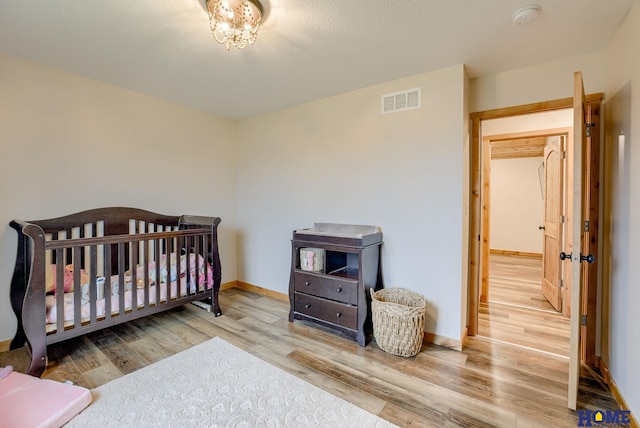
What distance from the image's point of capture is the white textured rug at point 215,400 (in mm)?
1560

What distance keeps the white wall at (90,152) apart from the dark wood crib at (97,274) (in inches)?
6.2

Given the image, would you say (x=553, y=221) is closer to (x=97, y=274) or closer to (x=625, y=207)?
(x=625, y=207)

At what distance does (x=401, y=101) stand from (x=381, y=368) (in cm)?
227

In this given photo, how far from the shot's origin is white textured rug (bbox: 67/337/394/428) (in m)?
1.56

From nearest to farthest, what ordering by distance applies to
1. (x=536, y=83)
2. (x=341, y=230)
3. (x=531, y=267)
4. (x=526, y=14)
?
(x=526, y=14), (x=536, y=83), (x=341, y=230), (x=531, y=267)

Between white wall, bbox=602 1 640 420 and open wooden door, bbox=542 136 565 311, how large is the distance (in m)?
1.53

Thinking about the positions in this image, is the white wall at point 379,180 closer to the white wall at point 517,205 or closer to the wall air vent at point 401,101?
the wall air vent at point 401,101

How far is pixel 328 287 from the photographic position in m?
2.63

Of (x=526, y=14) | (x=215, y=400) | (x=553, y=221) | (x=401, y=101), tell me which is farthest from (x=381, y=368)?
(x=553, y=221)

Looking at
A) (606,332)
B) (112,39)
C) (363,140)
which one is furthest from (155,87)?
(606,332)

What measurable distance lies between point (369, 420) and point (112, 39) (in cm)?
298

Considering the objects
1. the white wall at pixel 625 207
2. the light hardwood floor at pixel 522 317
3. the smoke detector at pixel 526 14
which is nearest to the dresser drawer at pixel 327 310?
the light hardwood floor at pixel 522 317

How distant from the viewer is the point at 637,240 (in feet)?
5.11

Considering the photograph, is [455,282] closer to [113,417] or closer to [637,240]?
[637,240]
